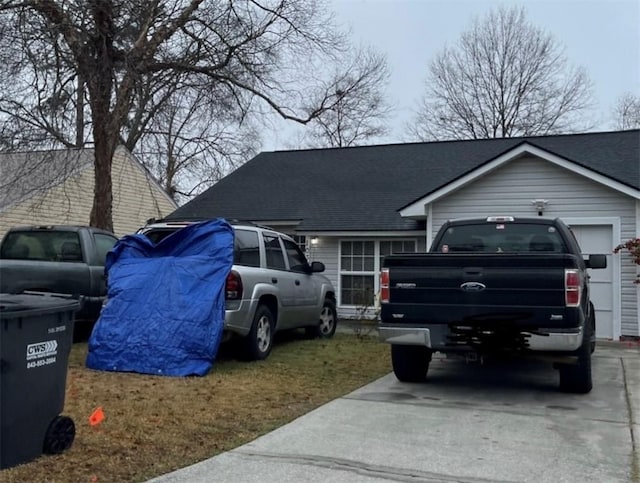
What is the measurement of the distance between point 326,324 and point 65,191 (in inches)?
543

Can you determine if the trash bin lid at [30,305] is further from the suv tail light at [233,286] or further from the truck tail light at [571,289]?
the truck tail light at [571,289]

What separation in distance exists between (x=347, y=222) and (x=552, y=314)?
9401 millimetres

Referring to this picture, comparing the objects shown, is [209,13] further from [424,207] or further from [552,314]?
[552,314]

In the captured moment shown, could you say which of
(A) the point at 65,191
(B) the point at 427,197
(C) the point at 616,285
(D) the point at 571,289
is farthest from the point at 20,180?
(D) the point at 571,289

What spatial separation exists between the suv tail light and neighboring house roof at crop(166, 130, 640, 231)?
6755mm

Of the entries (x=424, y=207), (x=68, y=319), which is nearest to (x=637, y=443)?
(x=68, y=319)

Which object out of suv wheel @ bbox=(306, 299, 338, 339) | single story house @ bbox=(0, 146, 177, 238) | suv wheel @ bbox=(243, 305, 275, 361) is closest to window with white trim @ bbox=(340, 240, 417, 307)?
suv wheel @ bbox=(306, 299, 338, 339)

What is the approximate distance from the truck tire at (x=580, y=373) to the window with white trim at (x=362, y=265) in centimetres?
810

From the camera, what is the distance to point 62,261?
10.1 metres

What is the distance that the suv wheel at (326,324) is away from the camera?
1140 centimetres

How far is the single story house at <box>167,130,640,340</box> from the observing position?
41.0 feet

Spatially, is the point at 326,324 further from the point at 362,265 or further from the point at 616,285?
the point at 616,285

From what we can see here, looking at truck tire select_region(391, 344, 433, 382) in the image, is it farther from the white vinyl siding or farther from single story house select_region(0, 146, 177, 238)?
single story house select_region(0, 146, 177, 238)

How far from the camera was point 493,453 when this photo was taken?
497 centimetres
